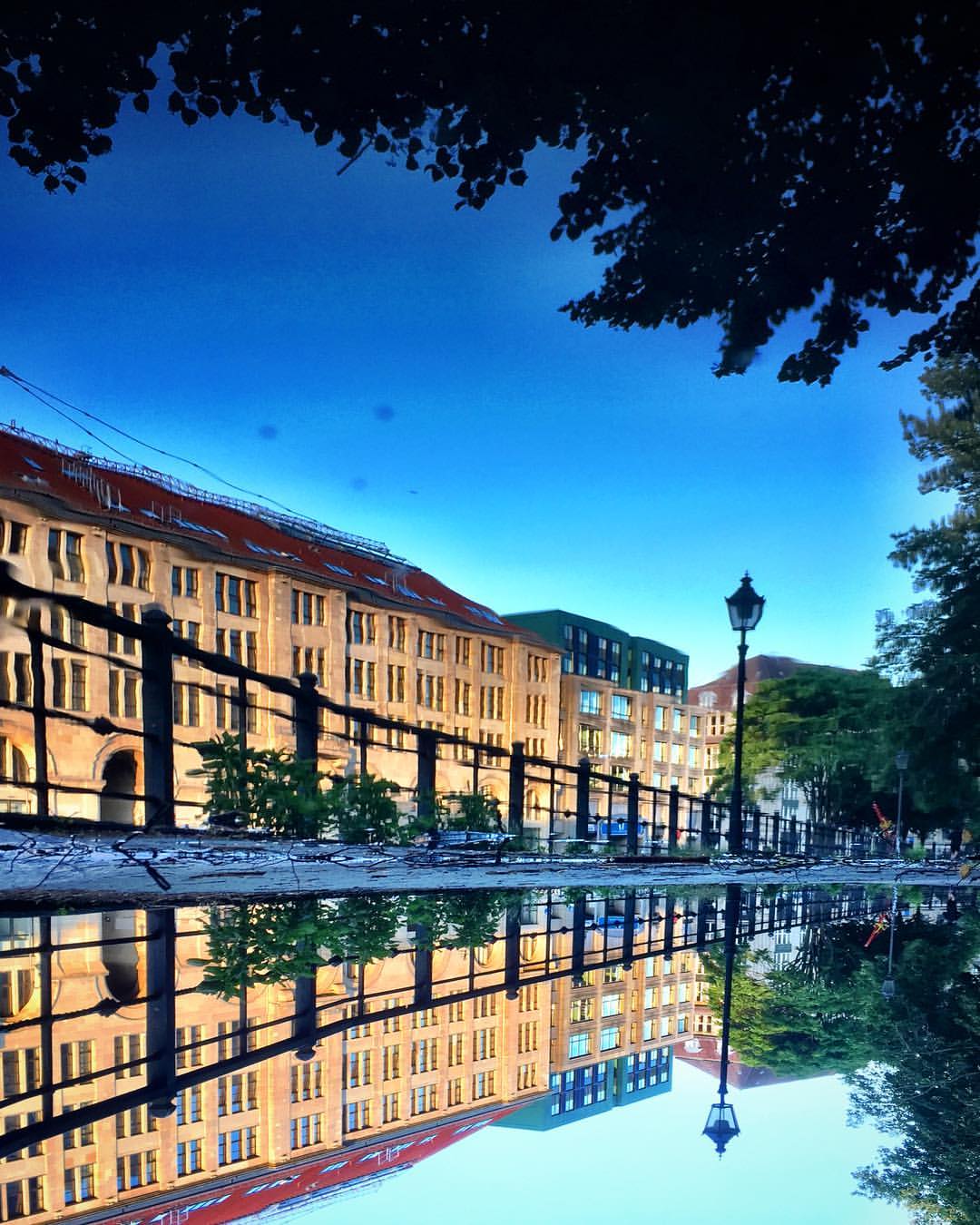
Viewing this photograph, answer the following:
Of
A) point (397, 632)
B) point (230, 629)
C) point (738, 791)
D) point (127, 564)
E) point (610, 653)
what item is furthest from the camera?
point (610, 653)

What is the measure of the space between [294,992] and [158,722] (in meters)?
6.15

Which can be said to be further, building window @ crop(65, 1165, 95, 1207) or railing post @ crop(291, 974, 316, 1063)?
railing post @ crop(291, 974, 316, 1063)

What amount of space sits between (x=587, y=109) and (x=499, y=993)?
7.97 meters

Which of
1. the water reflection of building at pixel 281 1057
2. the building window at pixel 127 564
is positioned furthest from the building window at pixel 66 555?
the water reflection of building at pixel 281 1057

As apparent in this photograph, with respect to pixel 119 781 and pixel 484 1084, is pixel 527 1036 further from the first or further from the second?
pixel 119 781

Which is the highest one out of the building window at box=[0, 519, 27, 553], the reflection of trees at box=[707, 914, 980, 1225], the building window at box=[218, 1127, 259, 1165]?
the building window at box=[0, 519, 27, 553]

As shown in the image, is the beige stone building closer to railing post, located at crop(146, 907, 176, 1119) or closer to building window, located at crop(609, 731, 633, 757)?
building window, located at crop(609, 731, 633, 757)

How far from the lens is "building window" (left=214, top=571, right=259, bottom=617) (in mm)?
55906

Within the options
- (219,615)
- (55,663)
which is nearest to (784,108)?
(55,663)

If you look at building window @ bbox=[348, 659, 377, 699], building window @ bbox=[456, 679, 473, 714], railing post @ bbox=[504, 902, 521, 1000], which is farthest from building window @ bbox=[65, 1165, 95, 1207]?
building window @ bbox=[456, 679, 473, 714]

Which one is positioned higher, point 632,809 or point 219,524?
point 219,524

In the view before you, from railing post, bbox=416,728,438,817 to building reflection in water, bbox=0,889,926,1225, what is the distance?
7934mm

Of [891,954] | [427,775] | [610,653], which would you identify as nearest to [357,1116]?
[891,954]

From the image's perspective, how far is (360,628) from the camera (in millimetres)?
65438
